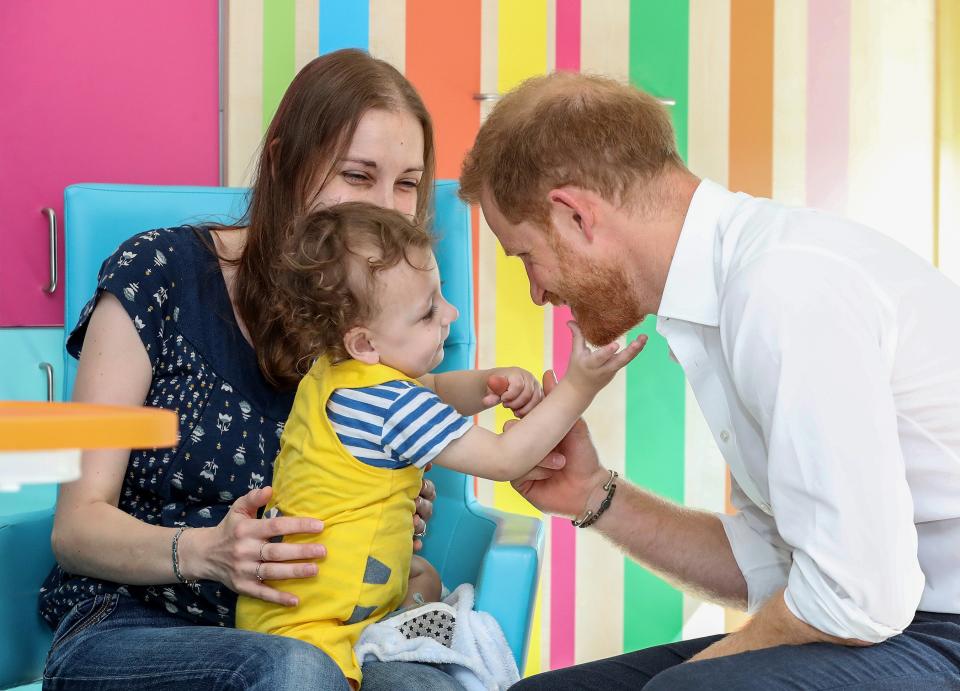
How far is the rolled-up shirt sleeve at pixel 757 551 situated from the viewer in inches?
57.0

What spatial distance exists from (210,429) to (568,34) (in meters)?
1.63

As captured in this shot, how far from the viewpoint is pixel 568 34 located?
2.69m

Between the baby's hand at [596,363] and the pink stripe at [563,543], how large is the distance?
1270mm

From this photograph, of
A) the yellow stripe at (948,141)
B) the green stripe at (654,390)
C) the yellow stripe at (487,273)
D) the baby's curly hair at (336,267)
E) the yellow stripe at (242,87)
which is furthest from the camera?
the yellow stripe at (948,141)

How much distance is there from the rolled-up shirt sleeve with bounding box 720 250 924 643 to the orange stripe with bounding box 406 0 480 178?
59.9 inches

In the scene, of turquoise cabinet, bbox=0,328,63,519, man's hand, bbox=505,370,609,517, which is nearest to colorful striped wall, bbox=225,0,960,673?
turquoise cabinet, bbox=0,328,63,519

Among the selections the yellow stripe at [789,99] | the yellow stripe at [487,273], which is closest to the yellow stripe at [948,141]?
the yellow stripe at [789,99]

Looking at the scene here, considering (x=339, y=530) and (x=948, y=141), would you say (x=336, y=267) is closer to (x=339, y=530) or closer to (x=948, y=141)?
(x=339, y=530)

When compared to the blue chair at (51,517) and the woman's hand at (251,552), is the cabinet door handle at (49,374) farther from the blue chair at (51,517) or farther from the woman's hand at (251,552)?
the woman's hand at (251,552)

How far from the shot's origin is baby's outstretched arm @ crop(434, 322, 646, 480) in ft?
4.52

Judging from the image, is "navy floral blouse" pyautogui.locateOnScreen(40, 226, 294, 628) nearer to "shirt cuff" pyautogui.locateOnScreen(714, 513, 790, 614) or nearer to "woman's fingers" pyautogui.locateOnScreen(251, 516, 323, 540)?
"woman's fingers" pyautogui.locateOnScreen(251, 516, 323, 540)

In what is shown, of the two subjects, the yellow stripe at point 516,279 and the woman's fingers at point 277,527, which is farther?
the yellow stripe at point 516,279

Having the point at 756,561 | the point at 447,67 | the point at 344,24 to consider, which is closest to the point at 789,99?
the point at 447,67

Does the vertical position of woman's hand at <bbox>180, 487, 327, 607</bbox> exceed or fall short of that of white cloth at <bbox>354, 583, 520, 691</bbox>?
it exceeds it
